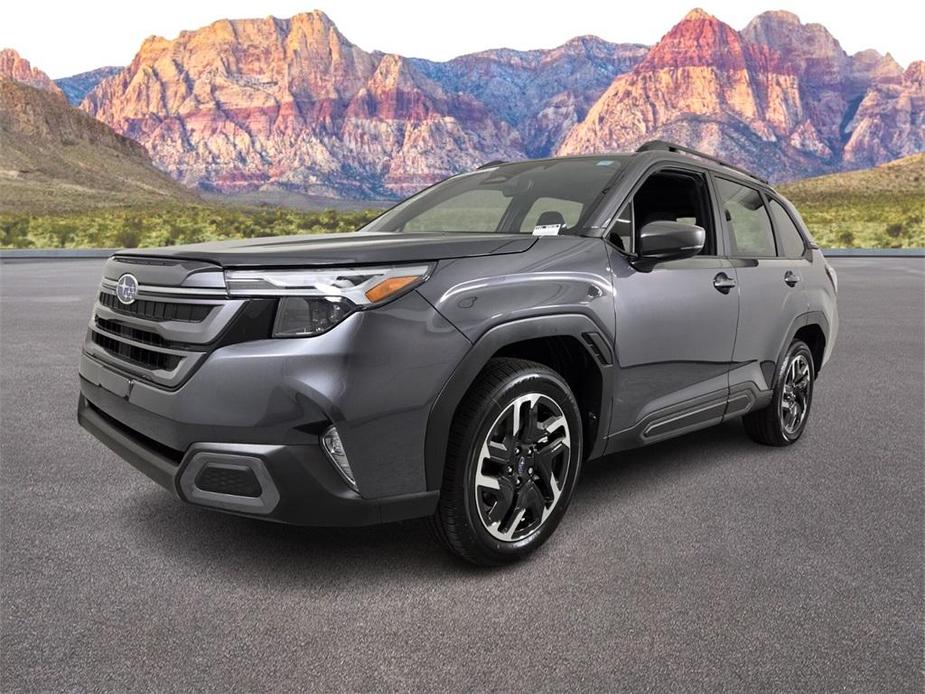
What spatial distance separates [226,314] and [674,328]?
2.19 metres

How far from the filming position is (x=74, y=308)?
1332 cm

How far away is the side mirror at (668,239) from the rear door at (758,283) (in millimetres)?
934

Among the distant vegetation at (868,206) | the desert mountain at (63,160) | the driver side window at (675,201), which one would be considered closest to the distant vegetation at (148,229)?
the distant vegetation at (868,206)

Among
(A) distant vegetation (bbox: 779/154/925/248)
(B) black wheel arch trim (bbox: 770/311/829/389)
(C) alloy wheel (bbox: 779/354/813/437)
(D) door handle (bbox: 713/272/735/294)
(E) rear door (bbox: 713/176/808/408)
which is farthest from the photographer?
(A) distant vegetation (bbox: 779/154/925/248)

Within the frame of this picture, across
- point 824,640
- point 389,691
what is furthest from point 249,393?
point 824,640

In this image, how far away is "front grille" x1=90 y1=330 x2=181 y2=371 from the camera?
3186mm

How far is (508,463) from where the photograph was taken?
3475mm

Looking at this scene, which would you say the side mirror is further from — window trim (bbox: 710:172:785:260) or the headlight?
the headlight

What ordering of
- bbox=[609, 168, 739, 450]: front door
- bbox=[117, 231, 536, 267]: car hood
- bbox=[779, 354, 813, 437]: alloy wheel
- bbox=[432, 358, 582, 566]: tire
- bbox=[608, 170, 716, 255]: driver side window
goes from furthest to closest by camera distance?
bbox=[779, 354, 813, 437]: alloy wheel < bbox=[608, 170, 716, 255]: driver side window < bbox=[609, 168, 739, 450]: front door < bbox=[432, 358, 582, 566]: tire < bbox=[117, 231, 536, 267]: car hood

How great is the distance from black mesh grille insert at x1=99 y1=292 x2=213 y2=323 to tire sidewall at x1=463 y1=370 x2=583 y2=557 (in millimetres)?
1072

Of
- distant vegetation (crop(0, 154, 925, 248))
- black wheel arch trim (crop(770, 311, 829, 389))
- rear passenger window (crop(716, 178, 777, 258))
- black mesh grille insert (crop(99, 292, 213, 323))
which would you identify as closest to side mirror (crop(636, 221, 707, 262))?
rear passenger window (crop(716, 178, 777, 258))

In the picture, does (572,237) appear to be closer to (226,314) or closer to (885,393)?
(226,314)

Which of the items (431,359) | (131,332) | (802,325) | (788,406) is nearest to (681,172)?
(802,325)

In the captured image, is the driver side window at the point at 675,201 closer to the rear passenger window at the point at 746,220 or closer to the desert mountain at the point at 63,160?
the rear passenger window at the point at 746,220
